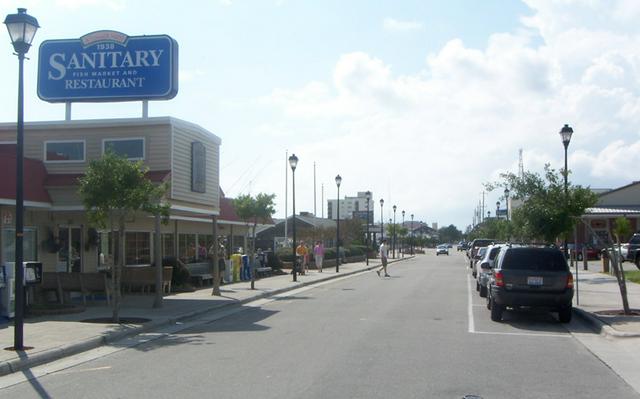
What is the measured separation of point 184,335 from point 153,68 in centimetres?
1097

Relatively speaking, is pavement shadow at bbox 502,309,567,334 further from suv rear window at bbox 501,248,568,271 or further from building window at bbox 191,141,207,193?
building window at bbox 191,141,207,193

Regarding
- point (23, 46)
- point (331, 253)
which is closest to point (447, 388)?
point (23, 46)

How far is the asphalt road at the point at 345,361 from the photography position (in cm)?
859

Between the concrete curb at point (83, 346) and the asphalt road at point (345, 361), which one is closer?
the asphalt road at point (345, 361)

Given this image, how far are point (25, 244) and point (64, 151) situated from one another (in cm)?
319

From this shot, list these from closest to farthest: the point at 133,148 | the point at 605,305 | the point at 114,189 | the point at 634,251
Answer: the point at 114,189
the point at 605,305
the point at 133,148
the point at 634,251

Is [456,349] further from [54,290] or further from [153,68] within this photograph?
[153,68]

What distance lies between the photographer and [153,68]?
21969 mm

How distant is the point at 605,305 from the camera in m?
18.5

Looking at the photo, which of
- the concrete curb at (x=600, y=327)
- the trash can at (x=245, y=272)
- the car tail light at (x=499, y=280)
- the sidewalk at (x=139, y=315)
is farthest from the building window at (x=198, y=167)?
the concrete curb at (x=600, y=327)

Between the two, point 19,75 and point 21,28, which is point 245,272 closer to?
point 19,75

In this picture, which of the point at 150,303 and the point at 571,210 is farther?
the point at 150,303

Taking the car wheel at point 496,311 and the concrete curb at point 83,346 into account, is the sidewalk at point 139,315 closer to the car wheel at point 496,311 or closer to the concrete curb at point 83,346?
the concrete curb at point 83,346

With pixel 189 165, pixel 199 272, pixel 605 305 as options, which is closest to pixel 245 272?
pixel 199 272
